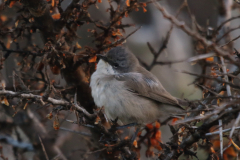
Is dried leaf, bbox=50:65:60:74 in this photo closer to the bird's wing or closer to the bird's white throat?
the bird's white throat

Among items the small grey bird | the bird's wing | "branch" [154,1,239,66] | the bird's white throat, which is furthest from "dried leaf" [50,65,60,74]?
"branch" [154,1,239,66]

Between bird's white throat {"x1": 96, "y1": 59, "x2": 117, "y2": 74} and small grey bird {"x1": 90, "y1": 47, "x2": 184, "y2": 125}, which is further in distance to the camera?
bird's white throat {"x1": 96, "y1": 59, "x2": 117, "y2": 74}

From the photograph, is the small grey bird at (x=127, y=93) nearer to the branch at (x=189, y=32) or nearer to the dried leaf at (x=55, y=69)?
the dried leaf at (x=55, y=69)

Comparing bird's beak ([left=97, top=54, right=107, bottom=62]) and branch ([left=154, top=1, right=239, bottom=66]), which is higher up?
branch ([left=154, top=1, right=239, bottom=66])

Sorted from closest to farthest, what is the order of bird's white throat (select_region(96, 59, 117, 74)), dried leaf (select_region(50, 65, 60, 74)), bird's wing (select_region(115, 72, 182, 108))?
1. dried leaf (select_region(50, 65, 60, 74))
2. bird's wing (select_region(115, 72, 182, 108))
3. bird's white throat (select_region(96, 59, 117, 74))

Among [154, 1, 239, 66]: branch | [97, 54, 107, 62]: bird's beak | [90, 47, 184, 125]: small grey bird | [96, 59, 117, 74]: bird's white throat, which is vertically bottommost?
[90, 47, 184, 125]: small grey bird

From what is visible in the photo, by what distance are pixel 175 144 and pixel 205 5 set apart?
289 inches

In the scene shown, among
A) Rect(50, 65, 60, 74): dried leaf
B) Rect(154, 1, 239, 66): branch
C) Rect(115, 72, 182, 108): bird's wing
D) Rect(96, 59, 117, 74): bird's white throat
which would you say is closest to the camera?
Rect(154, 1, 239, 66): branch

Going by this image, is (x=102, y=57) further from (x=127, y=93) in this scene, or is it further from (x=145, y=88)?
(x=145, y=88)

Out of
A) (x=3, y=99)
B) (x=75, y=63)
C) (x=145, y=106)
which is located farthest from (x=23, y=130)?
(x=3, y=99)

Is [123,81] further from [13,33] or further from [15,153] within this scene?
[15,153]

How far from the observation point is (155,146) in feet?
12.6

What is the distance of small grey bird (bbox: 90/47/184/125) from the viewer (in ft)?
14.2

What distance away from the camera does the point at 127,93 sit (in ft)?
14.6
